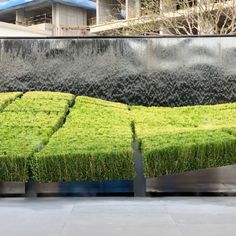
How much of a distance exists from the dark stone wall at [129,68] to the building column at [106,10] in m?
26.5

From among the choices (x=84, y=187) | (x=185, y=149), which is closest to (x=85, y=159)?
(x=84, y=187)

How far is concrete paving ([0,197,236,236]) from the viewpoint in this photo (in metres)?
4.55

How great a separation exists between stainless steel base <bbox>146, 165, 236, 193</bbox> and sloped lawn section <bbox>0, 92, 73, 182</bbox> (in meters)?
1.83

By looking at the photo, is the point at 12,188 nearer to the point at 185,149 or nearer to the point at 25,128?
the point at 25,128

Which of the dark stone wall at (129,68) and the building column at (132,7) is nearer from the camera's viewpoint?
→ the dark stone wall at (129,68)

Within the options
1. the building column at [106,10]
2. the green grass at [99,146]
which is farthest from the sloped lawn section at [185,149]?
the building column at [106,10]

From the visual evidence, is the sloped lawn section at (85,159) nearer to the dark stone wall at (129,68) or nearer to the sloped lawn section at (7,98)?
the sloped lawn section at (7,98)

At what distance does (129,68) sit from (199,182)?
22.4ft

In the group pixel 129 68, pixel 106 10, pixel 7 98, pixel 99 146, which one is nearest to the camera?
pixel 99 146

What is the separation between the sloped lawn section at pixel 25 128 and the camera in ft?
21.4

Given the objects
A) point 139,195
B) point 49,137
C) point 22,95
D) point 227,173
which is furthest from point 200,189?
point 22,95

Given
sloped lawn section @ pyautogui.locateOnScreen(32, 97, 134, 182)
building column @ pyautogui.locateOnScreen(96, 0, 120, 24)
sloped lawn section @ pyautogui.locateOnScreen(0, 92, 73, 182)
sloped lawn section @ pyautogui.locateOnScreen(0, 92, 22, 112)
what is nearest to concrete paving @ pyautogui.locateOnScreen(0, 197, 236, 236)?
sloped lawn section @ pyautogui.locateOnScreen(32, 97, 134, 182)

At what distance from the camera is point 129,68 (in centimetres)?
1303

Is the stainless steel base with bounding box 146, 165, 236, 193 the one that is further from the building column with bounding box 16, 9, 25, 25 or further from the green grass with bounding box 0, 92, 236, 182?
the building column with bounding box 16, 9, 25, 25
